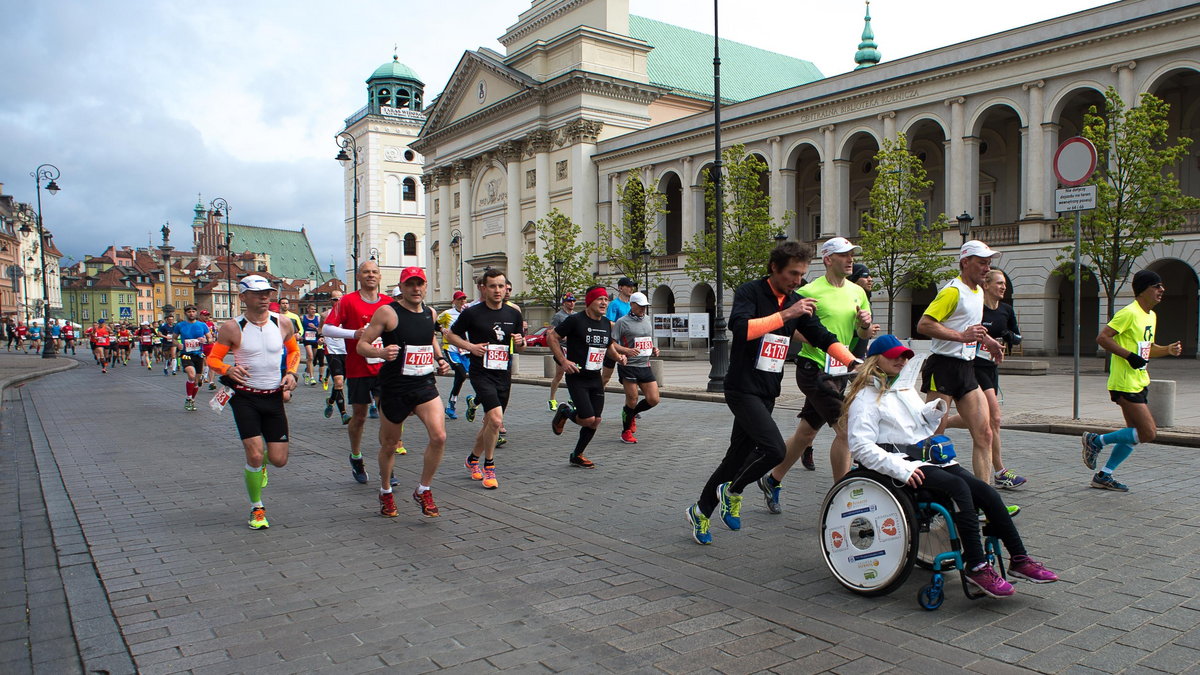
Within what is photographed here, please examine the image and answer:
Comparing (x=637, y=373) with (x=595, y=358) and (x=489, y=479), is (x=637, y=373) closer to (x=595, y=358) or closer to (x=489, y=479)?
(x=595, y=358)

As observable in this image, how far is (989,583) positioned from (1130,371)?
162 inches

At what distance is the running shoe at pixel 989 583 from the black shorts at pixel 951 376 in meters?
2.59

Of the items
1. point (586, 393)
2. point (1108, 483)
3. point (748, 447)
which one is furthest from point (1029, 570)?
point (586, 393)

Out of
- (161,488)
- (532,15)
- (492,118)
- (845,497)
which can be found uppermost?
(532,15)

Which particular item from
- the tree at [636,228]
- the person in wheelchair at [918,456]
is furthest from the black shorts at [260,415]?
the tree at [636,228]

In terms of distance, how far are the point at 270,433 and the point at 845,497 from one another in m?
4.48

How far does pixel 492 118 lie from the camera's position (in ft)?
203

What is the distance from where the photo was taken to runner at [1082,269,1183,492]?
7480mm

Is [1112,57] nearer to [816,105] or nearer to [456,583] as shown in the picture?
[816,105]

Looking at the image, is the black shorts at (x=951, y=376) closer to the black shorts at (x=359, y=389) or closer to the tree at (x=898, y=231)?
the black shorts at (x=359, y=389)

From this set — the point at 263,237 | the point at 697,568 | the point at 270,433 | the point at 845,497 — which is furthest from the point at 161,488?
the point at 263,237

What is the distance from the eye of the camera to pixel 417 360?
715cm

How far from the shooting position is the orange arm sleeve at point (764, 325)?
18.4 ft

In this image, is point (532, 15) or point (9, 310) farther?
point (9, 310)
